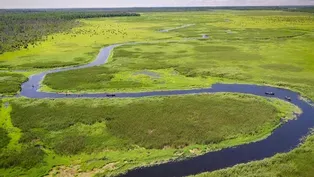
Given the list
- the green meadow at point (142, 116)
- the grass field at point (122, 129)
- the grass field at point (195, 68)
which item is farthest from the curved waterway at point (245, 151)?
the grass field at point (195, 68)

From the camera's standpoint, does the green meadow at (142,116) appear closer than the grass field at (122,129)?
Yes

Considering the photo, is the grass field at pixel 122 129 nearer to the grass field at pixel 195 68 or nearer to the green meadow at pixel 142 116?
the green meadow at pixel 142 116

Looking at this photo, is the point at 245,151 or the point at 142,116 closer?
the point at 245,151

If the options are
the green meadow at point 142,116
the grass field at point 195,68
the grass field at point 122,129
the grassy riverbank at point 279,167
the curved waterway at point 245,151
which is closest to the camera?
the grassy riverbank at point 279,167

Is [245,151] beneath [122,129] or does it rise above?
beneath

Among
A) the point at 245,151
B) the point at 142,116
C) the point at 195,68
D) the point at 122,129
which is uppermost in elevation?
the point at 195,68

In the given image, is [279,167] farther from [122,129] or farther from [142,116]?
[142,116]

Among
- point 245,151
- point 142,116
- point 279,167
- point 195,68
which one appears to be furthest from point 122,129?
point 195,68

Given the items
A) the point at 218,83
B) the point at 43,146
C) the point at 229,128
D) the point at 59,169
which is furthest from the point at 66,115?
the point at 218,83

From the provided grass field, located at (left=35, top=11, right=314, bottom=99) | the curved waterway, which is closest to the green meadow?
grass field, located at (left=35, top=11, right=314, bottom=99)
